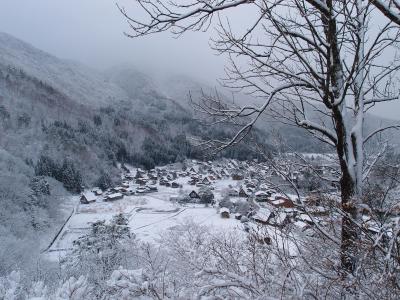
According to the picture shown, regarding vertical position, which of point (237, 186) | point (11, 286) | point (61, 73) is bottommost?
point (237, 186)

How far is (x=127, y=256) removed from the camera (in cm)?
1669

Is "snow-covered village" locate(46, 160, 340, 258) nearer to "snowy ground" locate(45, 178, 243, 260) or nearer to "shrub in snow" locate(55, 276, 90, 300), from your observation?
"snowy ground" locate(45, 178, 243, 260)

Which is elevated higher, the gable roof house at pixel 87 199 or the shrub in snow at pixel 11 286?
the shrub in snow at pixel 11 286

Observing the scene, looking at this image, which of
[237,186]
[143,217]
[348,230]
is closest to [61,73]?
[143,217]

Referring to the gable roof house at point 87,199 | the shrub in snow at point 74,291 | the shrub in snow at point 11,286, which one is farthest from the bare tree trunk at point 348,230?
the gable roof house at point 87,199

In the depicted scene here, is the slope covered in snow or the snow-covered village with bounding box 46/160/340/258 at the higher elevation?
the slope covered in snow

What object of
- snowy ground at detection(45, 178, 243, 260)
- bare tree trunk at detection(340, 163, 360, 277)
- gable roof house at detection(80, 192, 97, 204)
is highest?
bare tree trunk at detection(340, 163, 360, 277)

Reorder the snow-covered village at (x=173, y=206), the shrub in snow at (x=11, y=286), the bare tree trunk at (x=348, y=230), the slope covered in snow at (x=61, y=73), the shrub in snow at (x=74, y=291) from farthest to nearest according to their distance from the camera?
the slope covered in snow at (x=61, y=73) → the shrub in snow at (x=11, y=286) → the shrub in snow at (x=74, y=291) → the snow-covered village at (x=173, y=206) → the bare tree trunk at (x=348, y=230)

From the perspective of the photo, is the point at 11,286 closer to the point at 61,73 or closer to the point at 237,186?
the point at 237,186

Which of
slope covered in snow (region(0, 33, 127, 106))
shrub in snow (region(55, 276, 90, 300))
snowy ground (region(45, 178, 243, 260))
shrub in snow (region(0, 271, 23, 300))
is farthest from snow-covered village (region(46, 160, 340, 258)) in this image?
slope covered in snow (region(0, 33, 127, 106))

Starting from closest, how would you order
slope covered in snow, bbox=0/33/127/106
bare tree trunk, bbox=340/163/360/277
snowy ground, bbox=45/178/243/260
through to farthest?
bare tree trunk, bbox=340/163/360/277 < snowy ground, bbox=45/178/243/260 < slope covered in snow, bbox=0/33/127/106

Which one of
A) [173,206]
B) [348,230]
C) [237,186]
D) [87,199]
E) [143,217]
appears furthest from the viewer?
[87,199]

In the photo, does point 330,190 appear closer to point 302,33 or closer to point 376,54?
point 376,54

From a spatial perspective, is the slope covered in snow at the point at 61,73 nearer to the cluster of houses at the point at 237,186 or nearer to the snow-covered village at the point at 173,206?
the cluster of houses at the point at 237,186
